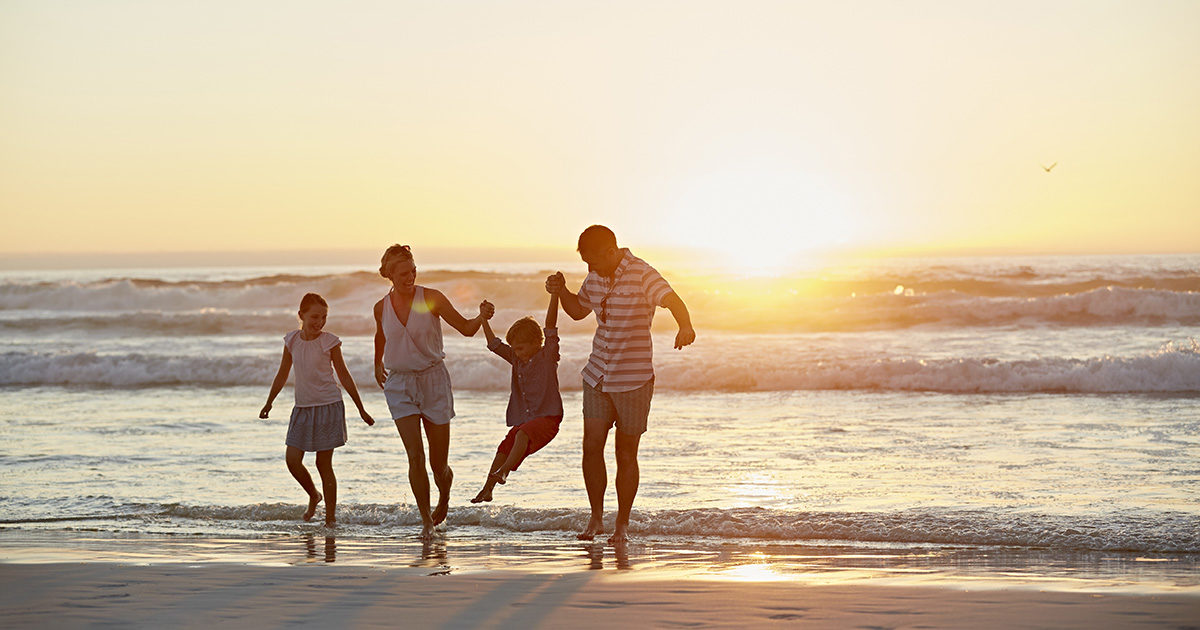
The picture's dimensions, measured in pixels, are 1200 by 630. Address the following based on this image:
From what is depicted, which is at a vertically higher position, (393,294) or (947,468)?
(393,294)

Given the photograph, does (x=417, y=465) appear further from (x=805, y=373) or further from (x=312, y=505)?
(x=805, y=373)

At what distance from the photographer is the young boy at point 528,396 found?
697 cm

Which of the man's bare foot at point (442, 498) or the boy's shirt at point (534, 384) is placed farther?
the man's bare foot at point (442, 498)

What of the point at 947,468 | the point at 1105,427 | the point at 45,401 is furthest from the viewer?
the point at 45,401

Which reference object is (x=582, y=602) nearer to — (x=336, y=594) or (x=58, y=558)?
(x=336, y=594)

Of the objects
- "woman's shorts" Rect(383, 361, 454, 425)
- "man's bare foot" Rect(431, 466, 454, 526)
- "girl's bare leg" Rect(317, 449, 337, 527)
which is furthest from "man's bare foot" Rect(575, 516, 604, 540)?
"girl's bare leg" Rect(317, 449, 337, 527)

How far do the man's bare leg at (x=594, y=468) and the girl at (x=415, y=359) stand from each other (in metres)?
0.88

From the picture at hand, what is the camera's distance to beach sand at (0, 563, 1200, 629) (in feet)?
15.3

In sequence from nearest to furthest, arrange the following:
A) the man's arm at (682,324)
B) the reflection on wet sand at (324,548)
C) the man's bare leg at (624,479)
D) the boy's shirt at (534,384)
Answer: the man's arm at (682,324), the reflection on wet sand at (324,548), the man's bare leg at (624,479), the boy's shirt at (534,384)

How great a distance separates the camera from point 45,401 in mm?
15547

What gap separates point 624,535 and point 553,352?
1196mm

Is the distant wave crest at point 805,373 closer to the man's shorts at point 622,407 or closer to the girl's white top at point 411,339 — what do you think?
the man's shorts at point 622,407

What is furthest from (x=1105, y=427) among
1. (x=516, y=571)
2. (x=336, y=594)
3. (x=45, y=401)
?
(x=45, y=401)

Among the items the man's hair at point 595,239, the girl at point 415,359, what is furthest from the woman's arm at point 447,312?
the man's hair at point 595,239
